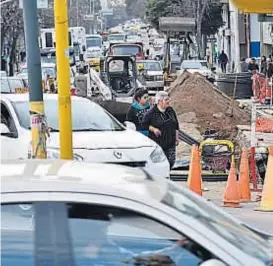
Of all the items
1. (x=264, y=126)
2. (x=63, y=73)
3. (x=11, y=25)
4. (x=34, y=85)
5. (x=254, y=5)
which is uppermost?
(x=254, y=5)

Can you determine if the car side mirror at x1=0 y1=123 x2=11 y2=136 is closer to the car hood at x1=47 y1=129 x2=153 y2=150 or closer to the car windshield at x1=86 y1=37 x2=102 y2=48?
the car hood at x1=47 y1=129 x2=153 y2=150

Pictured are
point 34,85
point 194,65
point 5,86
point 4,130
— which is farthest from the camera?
point 194,65

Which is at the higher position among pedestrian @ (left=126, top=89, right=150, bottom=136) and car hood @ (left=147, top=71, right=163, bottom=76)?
pedestrian @ (left=126, top=89, right=150, bottom=136)

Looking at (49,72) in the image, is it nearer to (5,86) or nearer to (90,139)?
(5,86)

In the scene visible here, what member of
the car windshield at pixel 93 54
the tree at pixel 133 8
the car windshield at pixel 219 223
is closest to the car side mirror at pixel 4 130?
the car windshield at pixel 219 223

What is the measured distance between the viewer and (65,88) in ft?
33.1

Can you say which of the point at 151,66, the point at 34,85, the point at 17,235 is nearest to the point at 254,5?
the point at 34,85

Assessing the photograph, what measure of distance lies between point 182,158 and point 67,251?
41.0 ft

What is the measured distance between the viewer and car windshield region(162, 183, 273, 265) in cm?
397

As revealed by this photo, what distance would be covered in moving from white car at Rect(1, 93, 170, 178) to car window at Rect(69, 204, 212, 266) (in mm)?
7303

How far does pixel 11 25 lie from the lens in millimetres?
54344

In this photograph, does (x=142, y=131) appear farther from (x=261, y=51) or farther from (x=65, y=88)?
(x=261, y=51)

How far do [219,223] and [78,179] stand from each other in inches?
28.0

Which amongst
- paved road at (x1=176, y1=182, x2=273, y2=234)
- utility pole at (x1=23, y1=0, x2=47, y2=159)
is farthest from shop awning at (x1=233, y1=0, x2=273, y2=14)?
utility pole at (x1=23, y1=0, x2=47, y2=159)
